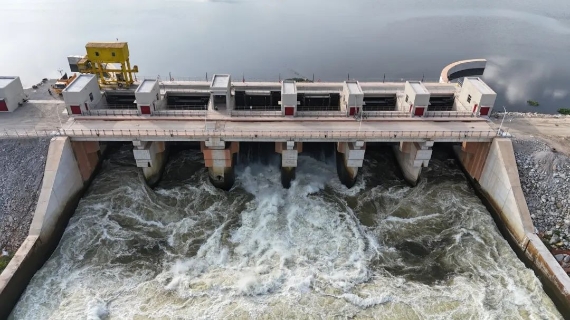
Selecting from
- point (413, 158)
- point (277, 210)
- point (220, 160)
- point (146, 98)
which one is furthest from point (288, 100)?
point (146, 98)

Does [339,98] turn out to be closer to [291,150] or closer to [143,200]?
[291,150]

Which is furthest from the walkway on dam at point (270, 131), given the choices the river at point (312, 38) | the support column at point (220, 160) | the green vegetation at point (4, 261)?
the river at point (312, 38)

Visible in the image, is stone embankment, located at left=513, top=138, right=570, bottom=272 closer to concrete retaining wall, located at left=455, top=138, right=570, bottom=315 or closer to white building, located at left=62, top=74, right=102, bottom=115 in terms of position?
concrete retaining wall, located at left=455, top=138, right=570, bottom=315

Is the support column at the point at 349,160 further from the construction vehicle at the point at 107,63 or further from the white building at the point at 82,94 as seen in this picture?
the white building at the point at 82,94

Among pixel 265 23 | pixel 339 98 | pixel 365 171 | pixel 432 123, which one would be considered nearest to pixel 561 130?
pixel 432 123

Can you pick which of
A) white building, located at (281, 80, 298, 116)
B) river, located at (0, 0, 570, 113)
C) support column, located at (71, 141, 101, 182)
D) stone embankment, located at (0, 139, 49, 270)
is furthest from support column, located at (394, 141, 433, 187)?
stone embankment, located at (0, 139, 49, 270)

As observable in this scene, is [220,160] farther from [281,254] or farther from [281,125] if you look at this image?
[281,254]
